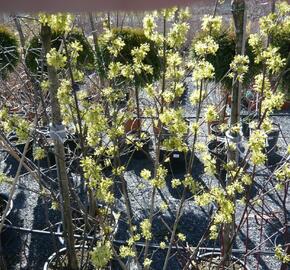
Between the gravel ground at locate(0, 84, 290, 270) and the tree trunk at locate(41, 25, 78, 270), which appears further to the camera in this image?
→ the gravel ground at locate(0, 84, 290, 270)

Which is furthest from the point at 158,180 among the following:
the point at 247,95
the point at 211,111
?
the point at 247,95

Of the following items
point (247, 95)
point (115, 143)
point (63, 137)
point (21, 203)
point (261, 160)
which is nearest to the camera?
point (261, 160)

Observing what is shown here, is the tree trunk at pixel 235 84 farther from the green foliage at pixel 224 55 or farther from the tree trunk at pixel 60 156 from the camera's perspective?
the green foliage at pixel 224 55

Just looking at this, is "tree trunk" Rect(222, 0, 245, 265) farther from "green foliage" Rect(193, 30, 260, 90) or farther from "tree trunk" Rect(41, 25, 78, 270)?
"green foliage" Rect(193, 30, 260, 90)

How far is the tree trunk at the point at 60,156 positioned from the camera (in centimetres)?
220

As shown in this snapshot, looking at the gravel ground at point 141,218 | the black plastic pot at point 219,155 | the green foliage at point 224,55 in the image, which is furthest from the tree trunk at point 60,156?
the green foliage at point 224,55

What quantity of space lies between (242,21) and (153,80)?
2.71 meters

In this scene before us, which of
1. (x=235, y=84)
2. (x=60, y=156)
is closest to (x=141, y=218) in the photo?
(x=60, y=156)

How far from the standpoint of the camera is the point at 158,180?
83.2 inches

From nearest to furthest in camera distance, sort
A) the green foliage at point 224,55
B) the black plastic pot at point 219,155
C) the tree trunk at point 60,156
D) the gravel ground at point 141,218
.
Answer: the tree trunk at point 60,156
the black plastic pot at point 219,155
the gravel ground at point 141,218
the green foliage at point 224,55

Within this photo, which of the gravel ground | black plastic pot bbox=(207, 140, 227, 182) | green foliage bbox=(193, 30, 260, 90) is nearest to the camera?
black plastic pot bbox=(207, 140, 227, 182)

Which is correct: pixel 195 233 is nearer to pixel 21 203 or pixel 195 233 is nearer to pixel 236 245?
pixel 236 245

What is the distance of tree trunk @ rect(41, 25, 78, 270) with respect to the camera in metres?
2.20

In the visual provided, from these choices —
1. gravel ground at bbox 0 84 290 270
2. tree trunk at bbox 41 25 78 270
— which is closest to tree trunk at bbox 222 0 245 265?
gravel ground at bbox 0 84 290 270
